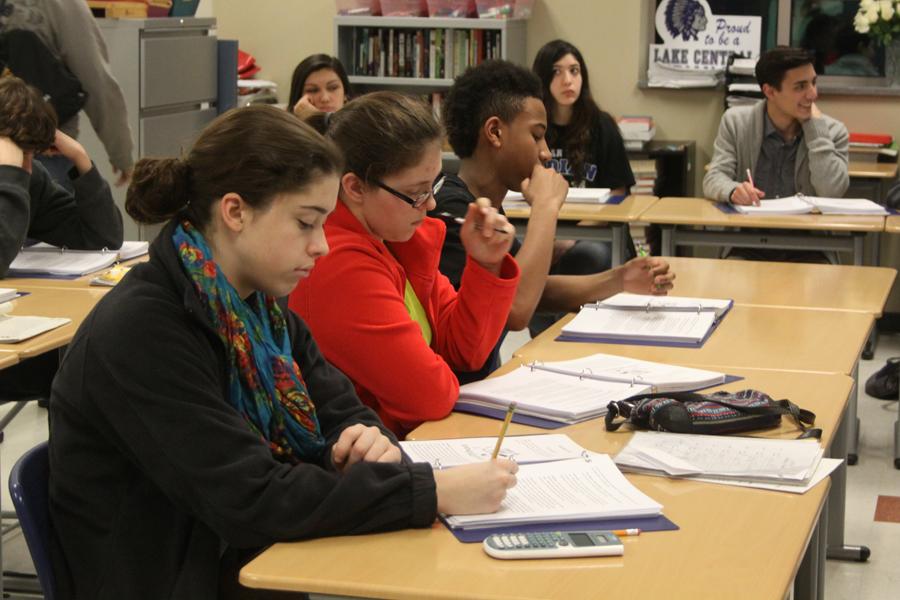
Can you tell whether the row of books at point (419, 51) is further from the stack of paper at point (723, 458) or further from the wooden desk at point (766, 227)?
the stack of paper at point (723, 458)

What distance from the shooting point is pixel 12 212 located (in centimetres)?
307

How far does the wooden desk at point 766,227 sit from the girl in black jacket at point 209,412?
9.73ft

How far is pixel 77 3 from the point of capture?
14.5 feet

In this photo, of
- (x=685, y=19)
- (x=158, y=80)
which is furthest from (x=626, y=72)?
(x=158, y=80)

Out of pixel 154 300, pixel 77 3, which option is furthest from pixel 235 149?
pixel 77 3

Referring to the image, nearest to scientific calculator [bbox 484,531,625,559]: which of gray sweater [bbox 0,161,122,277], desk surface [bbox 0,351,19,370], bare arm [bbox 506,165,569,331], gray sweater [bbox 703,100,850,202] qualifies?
bare arm [bbox 506,165,569,331]

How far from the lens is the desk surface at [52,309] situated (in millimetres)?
2498

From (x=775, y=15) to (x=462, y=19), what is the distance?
153cm

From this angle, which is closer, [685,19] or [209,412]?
[209,412]

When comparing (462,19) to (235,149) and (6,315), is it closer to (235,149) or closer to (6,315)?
(6,315)

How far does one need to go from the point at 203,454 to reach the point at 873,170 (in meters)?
4.58

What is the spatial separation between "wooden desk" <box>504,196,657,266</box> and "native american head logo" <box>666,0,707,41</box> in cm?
175

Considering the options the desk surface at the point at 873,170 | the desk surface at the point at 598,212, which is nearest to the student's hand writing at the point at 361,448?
the desk surface at the point at 598,212

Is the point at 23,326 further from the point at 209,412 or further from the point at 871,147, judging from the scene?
the point at 871,147
